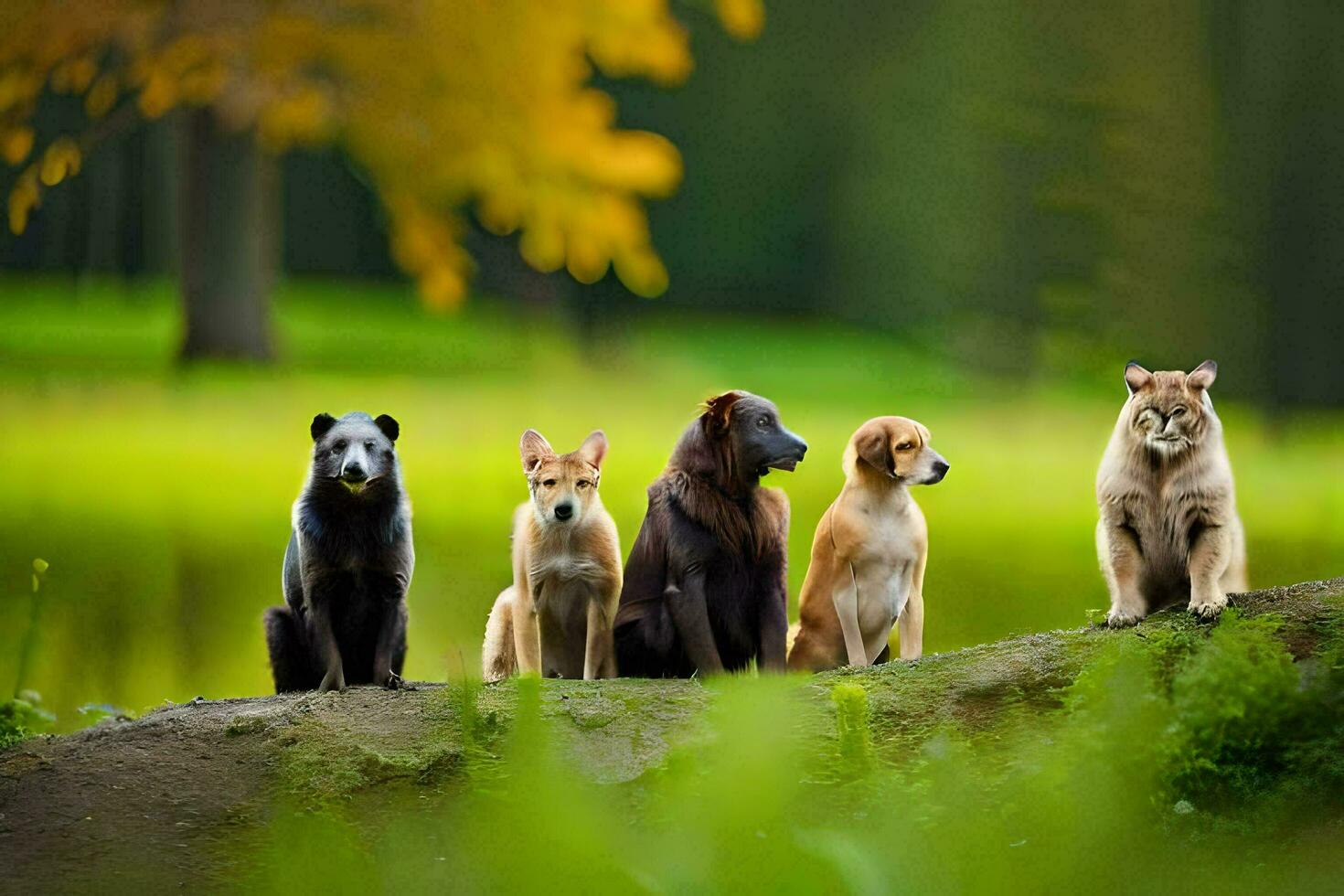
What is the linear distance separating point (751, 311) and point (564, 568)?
432 inches

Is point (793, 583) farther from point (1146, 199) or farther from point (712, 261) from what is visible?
point (712, 261)

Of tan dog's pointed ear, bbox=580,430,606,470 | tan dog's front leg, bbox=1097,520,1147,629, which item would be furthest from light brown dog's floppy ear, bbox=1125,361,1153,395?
tan dog's pointed ear, bbox=580,430,606,470

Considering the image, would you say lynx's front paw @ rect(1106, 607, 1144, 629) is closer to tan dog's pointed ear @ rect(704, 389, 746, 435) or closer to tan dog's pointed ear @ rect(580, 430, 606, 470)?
tan dog's pointed ear @ rect(704, 389, 746, 435)

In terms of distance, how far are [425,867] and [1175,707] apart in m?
2.08

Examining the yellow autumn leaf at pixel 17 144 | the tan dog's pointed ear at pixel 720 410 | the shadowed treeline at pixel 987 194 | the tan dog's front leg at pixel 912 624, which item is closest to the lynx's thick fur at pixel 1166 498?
the tan dog's front leg at pixel 912 624

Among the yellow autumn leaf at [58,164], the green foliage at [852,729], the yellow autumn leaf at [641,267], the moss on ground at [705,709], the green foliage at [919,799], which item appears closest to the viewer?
the green foliage at [919,799]

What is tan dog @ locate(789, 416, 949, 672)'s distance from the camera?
5105 mm

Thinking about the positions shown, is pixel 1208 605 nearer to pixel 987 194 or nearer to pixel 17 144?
pixel 17 144

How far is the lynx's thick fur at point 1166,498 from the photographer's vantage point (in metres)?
4.62

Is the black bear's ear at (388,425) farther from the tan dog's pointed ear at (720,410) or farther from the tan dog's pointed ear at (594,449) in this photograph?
the tan dog's pointed ear at (720,410)

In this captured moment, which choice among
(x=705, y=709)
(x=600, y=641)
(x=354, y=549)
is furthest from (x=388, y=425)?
(x=705, y=709)

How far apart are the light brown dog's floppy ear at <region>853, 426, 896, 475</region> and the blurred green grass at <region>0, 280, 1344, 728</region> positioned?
1382 mm

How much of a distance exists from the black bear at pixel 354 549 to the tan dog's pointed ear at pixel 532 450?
0.39 metres

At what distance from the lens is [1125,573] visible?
473cm
